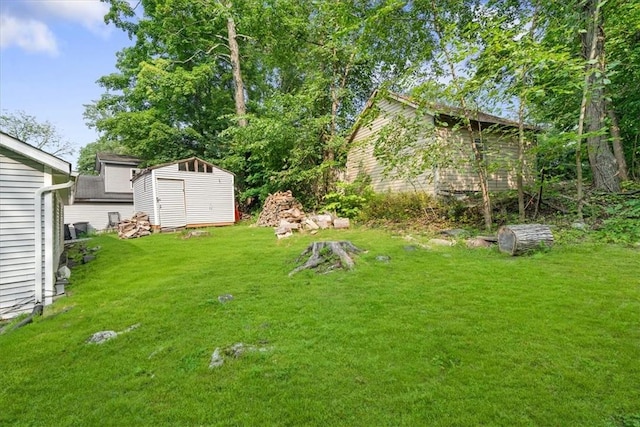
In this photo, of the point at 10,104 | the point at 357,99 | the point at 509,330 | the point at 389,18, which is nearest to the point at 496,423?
the point at 509,330

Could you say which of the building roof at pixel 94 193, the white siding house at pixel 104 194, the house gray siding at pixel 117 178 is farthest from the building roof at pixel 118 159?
the building roof at pixel 94 193

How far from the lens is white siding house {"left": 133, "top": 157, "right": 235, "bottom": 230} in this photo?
13273mm

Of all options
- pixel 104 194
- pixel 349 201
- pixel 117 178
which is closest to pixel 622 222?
pixel 349 201

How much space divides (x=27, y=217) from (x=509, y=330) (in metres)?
6.78

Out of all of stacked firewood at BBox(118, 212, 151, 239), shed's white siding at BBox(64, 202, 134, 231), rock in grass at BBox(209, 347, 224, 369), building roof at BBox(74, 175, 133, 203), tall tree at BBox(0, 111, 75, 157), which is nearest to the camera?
rock in grass at BBox(209, 347, 224, 369)

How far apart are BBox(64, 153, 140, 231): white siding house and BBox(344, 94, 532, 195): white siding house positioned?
14300 mm

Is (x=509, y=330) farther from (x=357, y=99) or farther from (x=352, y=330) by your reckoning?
(x=357, y=99)

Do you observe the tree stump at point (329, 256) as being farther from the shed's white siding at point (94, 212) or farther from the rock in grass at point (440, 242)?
the shed's white siding at point (94, 212)

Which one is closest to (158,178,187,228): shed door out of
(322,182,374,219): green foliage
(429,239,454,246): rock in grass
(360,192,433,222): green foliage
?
(322,182,374,219): green foliage

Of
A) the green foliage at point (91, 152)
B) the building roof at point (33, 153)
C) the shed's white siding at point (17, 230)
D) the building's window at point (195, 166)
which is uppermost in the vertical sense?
the green foliage at point (91, 152)

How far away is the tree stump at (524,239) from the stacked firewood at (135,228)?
42.1ft

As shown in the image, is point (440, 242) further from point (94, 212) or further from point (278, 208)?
point (94, 212)

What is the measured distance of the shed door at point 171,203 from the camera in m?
13.3

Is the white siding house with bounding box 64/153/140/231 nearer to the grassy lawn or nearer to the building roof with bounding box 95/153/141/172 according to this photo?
the building roof with bounding box 95/153/141/172
